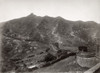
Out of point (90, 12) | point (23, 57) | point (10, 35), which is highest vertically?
point (90, 12)

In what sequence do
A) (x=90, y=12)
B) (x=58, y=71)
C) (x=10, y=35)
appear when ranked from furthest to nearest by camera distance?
(x=90, y=12) < (x=10, y=35) < (x=58, y=71)

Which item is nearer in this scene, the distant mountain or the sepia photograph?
the sepia photograph

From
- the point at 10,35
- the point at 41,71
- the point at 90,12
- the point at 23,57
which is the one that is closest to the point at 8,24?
the point at 10,35

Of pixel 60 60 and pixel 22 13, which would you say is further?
pixel 22 13

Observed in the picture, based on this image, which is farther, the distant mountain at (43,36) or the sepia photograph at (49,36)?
the distant mountain at (43,36)

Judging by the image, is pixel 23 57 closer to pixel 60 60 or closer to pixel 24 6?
pixel 60 60
